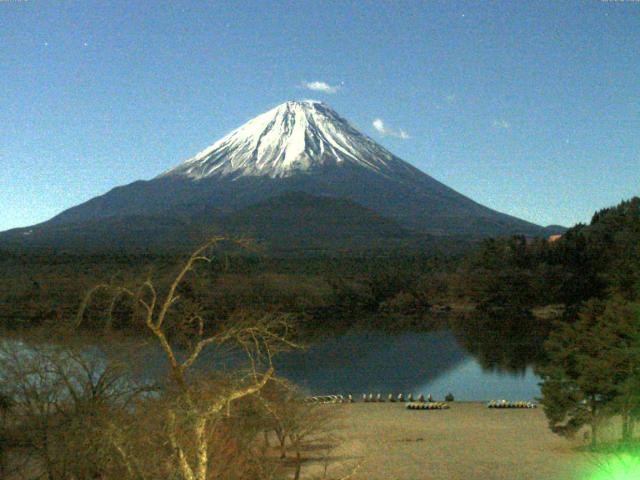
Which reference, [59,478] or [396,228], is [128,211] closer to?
[396,228]

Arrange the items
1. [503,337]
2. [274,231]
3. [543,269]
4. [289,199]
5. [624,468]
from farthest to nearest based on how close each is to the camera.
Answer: [289,199] < [274,231] < [543,269] < [503,337] < [624,468]

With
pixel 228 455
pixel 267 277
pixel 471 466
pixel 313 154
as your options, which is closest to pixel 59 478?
pixel 228 455

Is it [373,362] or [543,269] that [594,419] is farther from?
[543,269]

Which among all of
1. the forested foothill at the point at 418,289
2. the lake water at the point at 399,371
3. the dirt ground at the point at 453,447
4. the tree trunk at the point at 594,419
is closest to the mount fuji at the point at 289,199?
the forested foothill at the point at 418,289

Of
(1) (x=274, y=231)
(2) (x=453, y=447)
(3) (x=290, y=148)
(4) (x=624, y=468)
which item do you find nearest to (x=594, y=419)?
(2) (x=453, y=447)

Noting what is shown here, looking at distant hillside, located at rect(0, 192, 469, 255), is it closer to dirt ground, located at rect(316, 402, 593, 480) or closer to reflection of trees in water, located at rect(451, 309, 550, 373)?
reflection of trees in water, located at rect(451, 309, 550, 373)

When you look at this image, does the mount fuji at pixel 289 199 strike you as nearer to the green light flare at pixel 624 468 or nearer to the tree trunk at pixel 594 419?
the tree trunk at pixel 594 419
